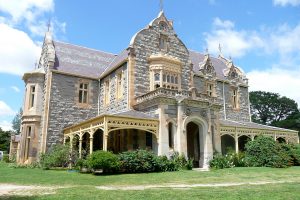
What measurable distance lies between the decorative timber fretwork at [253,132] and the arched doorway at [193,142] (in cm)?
237

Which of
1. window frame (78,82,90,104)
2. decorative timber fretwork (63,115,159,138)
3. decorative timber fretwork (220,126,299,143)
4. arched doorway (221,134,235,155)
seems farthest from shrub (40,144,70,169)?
arched doorway (221,134,235,155)

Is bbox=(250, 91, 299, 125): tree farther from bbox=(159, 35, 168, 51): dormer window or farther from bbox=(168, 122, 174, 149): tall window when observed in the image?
bbox=(168, 122, 174, 149): tall window

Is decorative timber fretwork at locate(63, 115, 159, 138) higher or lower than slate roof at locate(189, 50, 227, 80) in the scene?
lower

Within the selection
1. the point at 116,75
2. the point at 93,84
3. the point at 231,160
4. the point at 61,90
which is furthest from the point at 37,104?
the point at 231,160

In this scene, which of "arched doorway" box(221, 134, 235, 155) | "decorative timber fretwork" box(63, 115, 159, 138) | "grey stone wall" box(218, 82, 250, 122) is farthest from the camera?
"grey stone wall" box(218, 82, 250, 122)

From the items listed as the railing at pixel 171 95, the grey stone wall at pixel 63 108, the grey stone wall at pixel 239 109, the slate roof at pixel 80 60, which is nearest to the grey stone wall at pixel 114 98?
the grey stone wall at pixel 63 108

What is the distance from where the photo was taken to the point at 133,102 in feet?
73.4

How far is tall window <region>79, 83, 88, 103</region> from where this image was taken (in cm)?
2661

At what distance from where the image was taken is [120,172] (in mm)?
16391

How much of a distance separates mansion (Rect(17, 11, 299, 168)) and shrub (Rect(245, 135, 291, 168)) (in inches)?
97.7

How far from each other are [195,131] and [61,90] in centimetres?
1208

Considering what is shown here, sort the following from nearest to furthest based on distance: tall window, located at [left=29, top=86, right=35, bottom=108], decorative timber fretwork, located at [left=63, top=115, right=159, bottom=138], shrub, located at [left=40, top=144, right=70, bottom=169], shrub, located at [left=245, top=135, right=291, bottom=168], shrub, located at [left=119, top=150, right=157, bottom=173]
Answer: shrub, located at [left=119, top=150, right=157, bottom=173], decorative timber fretwork, located at [left=63, top=115, right=159, bottom=138], shrub, located at [left=245, top=135, right=291, bottom=168], shrub, located at [left=40, top=144, right=70, bottom=169], tall window, located at [left=29, top=86, right=35, bottom=108]

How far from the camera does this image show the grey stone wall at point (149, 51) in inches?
922

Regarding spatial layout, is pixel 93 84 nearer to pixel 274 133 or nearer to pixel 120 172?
pixel 120 172
